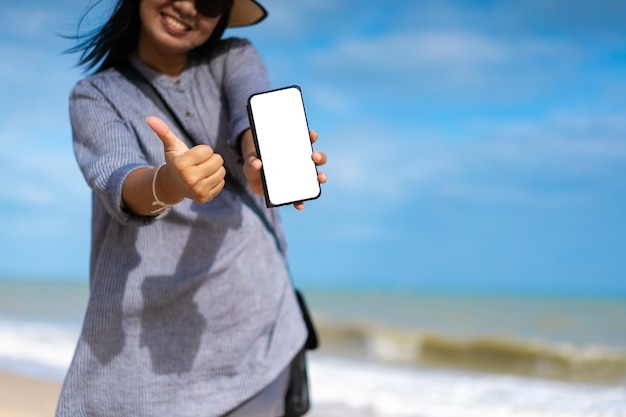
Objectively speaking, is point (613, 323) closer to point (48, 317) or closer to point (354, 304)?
point (354, 304)

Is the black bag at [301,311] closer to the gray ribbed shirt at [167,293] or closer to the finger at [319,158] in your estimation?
the gray ribbed shirt at [167,293]

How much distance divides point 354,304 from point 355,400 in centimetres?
1204

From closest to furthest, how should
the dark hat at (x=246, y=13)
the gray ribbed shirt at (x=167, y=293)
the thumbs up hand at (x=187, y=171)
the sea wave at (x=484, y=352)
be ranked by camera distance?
the thumbs up hand at (x=187, y=171)
the gray ribbed shirt at (x=167, y=293)
the dark hat at (x=246, y=13)
the sea wave at (x=484, y=352)

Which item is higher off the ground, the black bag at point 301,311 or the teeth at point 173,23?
the teeth at point 173,23

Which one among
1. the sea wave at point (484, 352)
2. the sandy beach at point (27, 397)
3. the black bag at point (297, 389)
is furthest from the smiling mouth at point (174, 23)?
the sea wave at point (484, 352)

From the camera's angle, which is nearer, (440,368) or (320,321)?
(440,368)

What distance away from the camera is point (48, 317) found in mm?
13477

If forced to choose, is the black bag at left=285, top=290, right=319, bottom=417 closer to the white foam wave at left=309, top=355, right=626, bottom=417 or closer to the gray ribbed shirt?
the gray ribbed shirt

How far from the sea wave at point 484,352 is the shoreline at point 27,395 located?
14.9 ft

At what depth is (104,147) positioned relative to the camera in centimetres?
159

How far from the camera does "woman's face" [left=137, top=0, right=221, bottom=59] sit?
1.78 metres

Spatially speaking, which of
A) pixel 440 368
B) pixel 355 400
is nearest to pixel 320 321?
pixel 440 368

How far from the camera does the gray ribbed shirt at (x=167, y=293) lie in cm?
173

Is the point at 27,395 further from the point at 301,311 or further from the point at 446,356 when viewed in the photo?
the point at 446,356
